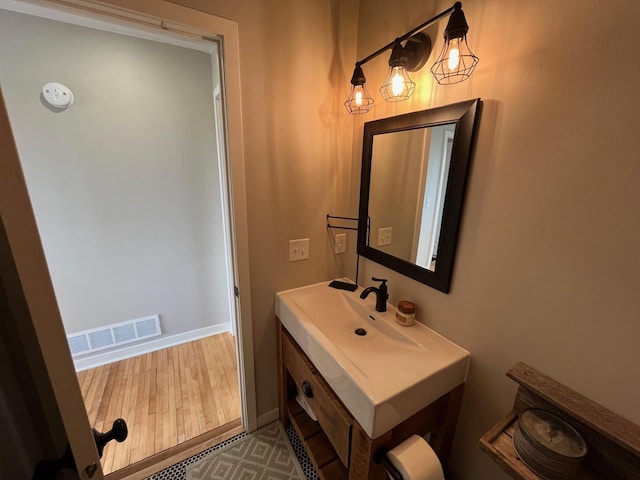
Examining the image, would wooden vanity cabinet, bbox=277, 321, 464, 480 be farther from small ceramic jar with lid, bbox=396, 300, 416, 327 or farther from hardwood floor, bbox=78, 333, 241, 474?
hardwood floor, bbox=78, 333, 241, 474

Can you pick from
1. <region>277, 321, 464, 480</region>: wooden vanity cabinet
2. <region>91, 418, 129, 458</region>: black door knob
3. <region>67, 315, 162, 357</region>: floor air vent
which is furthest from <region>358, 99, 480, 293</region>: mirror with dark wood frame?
<region>67, 315, 162, 357</region>: floor air vent

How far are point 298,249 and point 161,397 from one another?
1540mm

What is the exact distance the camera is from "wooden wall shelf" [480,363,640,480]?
2.17ft

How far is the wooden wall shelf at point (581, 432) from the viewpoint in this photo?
662mm

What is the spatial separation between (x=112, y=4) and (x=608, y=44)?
147 cm

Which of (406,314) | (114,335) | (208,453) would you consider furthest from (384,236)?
(114,335)

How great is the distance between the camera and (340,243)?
5.46 feet

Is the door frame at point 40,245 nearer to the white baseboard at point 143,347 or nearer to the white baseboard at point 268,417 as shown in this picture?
the white baseboard at point 268,417

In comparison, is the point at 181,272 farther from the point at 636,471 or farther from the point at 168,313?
the point at 636,471

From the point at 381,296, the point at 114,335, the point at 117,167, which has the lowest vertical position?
the point at 114,335

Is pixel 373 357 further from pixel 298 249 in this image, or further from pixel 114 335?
pixel 114 335

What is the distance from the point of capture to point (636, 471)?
25.8 inches

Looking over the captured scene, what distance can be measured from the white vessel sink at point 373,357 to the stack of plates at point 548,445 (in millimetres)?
274

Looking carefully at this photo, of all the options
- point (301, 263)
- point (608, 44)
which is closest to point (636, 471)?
point (608, 44)
